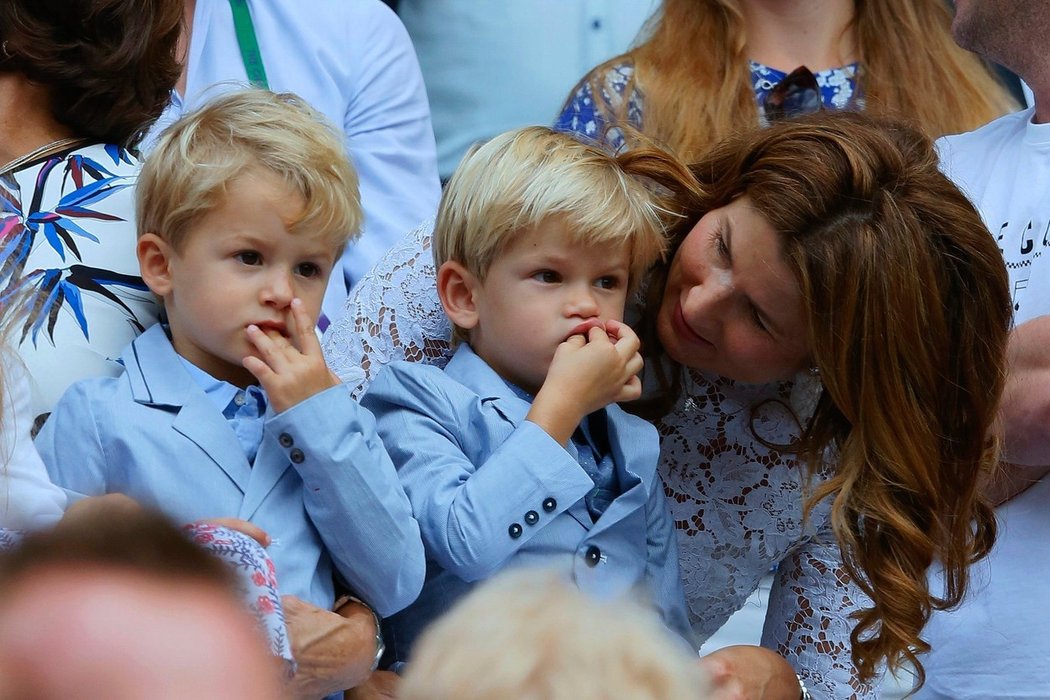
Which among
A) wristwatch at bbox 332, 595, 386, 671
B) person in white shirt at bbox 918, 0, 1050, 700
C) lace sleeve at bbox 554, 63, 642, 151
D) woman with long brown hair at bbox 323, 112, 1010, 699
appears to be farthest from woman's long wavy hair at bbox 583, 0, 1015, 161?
wristwatch at bbox 332, 595, 386, 671

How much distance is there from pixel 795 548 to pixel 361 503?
0.85 m

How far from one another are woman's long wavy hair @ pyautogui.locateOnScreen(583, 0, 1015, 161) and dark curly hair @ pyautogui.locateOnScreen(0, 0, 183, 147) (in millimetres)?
968

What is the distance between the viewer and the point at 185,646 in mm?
698

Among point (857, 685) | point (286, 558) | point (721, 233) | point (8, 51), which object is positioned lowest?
point (857, 685)

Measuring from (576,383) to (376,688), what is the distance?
47 centimetres

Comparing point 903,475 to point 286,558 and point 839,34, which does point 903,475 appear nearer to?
point 286,558

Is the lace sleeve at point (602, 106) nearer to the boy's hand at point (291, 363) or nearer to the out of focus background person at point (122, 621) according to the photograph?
the boy's hand at point (291, 363)

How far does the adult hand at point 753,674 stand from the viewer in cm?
178

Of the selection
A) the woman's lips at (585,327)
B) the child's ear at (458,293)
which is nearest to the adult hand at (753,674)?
the woman's lips at (585,327)

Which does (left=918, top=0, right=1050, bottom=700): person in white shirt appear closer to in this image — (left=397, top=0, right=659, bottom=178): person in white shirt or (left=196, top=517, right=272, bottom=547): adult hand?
(left=397, top=0, right=659, bottom=178): person in white shirt

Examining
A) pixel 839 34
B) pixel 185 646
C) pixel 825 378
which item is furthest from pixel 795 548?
pixel 185 646

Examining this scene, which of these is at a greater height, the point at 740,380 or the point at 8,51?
the point at 8,51

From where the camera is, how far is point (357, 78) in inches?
108

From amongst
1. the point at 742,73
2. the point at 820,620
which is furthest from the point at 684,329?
the point at 742,73
